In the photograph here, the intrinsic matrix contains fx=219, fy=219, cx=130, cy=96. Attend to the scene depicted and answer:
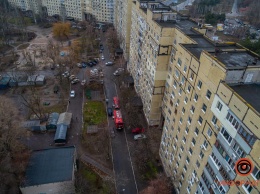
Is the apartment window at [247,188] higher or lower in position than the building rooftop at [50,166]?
higher

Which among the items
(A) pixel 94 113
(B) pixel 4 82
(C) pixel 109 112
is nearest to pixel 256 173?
(C) pixel 109 112

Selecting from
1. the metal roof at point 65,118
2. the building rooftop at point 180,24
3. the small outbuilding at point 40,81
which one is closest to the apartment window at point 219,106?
the building rooftop at point 180,24

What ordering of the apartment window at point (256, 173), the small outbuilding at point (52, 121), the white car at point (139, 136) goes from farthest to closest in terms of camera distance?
1. the small outbuilding at point (52, 121)
2. the white car at point (139, 136)
3. the apartment window at point (256, 173)

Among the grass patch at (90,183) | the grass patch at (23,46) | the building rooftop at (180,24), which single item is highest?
the building rooftop at (180,24)

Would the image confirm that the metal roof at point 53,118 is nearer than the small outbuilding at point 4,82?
Yes

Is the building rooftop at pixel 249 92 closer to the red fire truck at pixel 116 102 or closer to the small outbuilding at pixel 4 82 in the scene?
the red fire truck at pixel 116 102

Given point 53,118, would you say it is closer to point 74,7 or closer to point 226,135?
point 226,135
